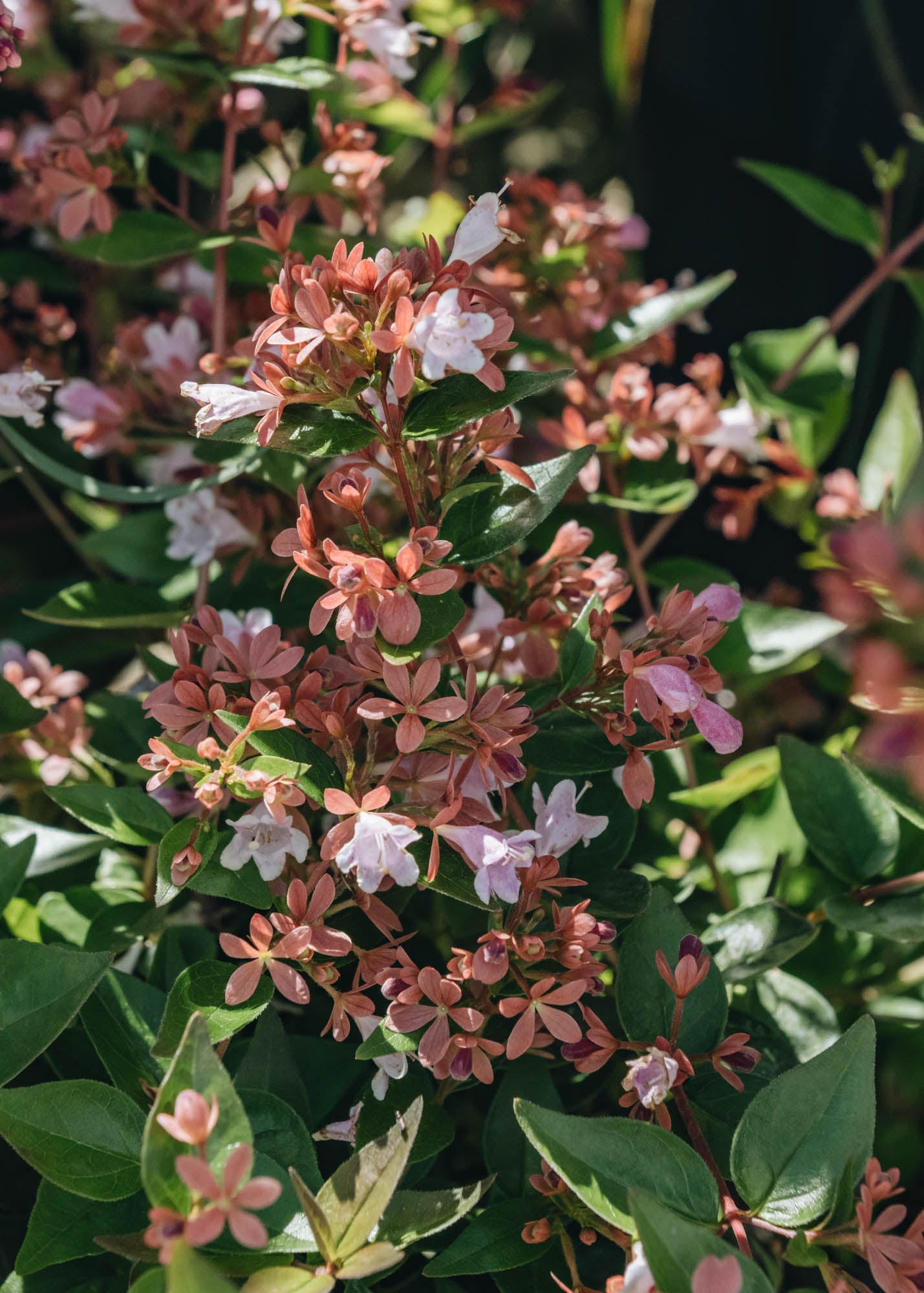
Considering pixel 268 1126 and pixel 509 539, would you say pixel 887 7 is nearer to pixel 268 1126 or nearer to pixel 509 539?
pixel 509 539

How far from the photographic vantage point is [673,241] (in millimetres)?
1371

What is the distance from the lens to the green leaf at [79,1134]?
479 mm

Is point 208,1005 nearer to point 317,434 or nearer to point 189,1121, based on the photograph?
point 189,1121

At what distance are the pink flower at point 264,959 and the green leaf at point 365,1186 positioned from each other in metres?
0.07

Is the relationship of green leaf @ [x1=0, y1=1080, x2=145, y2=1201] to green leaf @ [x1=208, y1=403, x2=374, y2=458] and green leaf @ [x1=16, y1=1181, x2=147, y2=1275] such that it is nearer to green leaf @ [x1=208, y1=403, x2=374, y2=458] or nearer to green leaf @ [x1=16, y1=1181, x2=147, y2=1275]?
green leaf @ [x1=16, y1=1181, x2=147, y2=1275]

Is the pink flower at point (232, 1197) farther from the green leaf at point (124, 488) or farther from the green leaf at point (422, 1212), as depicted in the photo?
the green leaf at point (124, 488)

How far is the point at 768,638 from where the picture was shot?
29.5 inches

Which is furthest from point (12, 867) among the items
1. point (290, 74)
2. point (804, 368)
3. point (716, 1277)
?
point (804, 368)

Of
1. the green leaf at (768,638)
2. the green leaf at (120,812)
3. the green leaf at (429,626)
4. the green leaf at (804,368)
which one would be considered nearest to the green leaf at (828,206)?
the green leaf at (804,368)

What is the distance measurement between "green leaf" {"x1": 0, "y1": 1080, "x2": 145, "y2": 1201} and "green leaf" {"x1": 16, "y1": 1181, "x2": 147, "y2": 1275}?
0.01 meters

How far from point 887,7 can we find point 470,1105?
47.3 inches

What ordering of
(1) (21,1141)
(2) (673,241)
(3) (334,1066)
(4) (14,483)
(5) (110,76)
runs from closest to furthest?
(1) (21,1141), (3) (334,1066), (5) (110,76), (4) (14,483), (2) (673,241)

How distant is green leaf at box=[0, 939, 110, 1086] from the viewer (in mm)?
508

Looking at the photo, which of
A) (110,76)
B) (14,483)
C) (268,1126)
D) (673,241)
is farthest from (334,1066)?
(673,241)
